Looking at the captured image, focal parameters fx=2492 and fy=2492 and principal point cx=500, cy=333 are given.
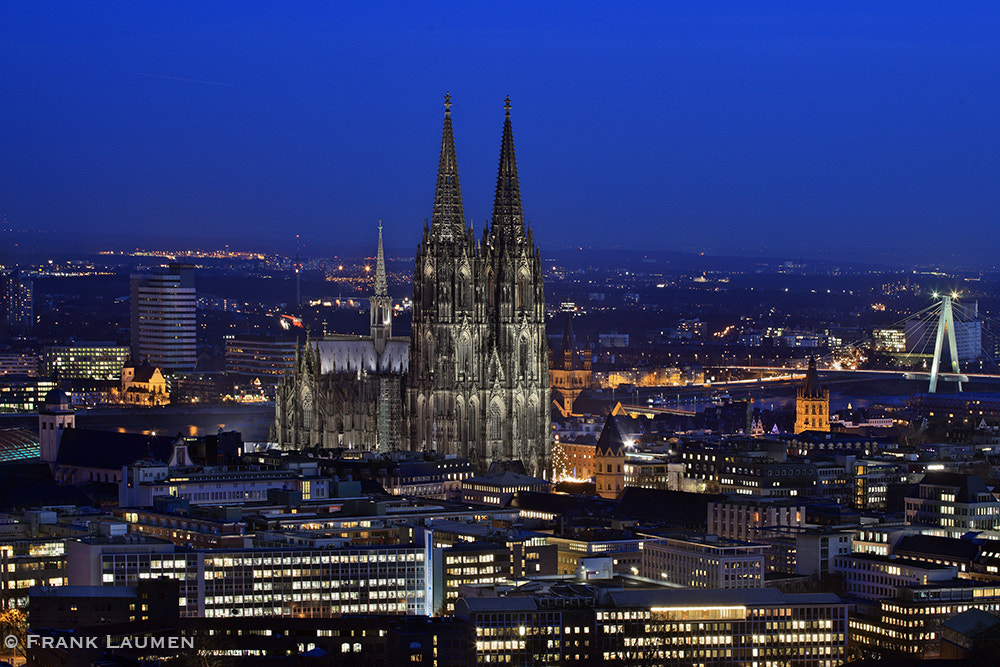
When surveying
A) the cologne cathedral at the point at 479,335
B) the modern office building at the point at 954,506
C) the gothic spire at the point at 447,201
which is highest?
the gothic spire at the point at 447,201

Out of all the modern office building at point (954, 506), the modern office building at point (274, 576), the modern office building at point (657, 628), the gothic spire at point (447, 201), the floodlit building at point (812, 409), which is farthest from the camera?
the floodlit building at point (812, 409)

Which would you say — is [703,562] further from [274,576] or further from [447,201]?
[447,201]

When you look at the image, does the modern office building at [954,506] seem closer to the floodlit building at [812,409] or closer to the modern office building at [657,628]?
the modern office building at [657,628]

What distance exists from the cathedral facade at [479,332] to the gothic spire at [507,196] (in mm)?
55

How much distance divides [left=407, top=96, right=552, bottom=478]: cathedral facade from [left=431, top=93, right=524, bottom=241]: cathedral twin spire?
0.18 feet

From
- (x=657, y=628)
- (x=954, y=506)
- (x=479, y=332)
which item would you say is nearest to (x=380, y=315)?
(x=479, y=332)

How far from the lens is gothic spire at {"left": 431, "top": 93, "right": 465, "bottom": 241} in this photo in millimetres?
135375

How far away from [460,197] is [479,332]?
747 cm

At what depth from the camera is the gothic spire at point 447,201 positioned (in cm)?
13538

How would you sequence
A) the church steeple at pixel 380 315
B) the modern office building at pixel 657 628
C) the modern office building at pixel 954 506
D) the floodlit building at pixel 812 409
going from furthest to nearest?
the floodlit building at pixel 812 409 → the church steeple at pixel 380 315 → the modern office building at pixel 954 506 → the modern office building at pixel 657 628

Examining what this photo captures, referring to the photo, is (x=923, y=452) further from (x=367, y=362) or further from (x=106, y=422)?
(x=106, y=422)

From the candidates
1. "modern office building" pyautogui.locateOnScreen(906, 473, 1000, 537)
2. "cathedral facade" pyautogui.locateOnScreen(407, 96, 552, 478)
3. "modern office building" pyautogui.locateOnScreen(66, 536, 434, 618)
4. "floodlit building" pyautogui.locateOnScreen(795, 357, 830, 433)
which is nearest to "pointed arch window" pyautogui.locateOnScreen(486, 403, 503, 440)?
"cathedral facade" pyautogui.locateOnScreen(407, 96, 552, 478)

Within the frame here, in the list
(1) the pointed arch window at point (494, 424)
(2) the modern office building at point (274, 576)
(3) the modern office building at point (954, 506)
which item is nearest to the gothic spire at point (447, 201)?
(1) the pointed arch window at point (494, 424)

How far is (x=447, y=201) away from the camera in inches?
5335
